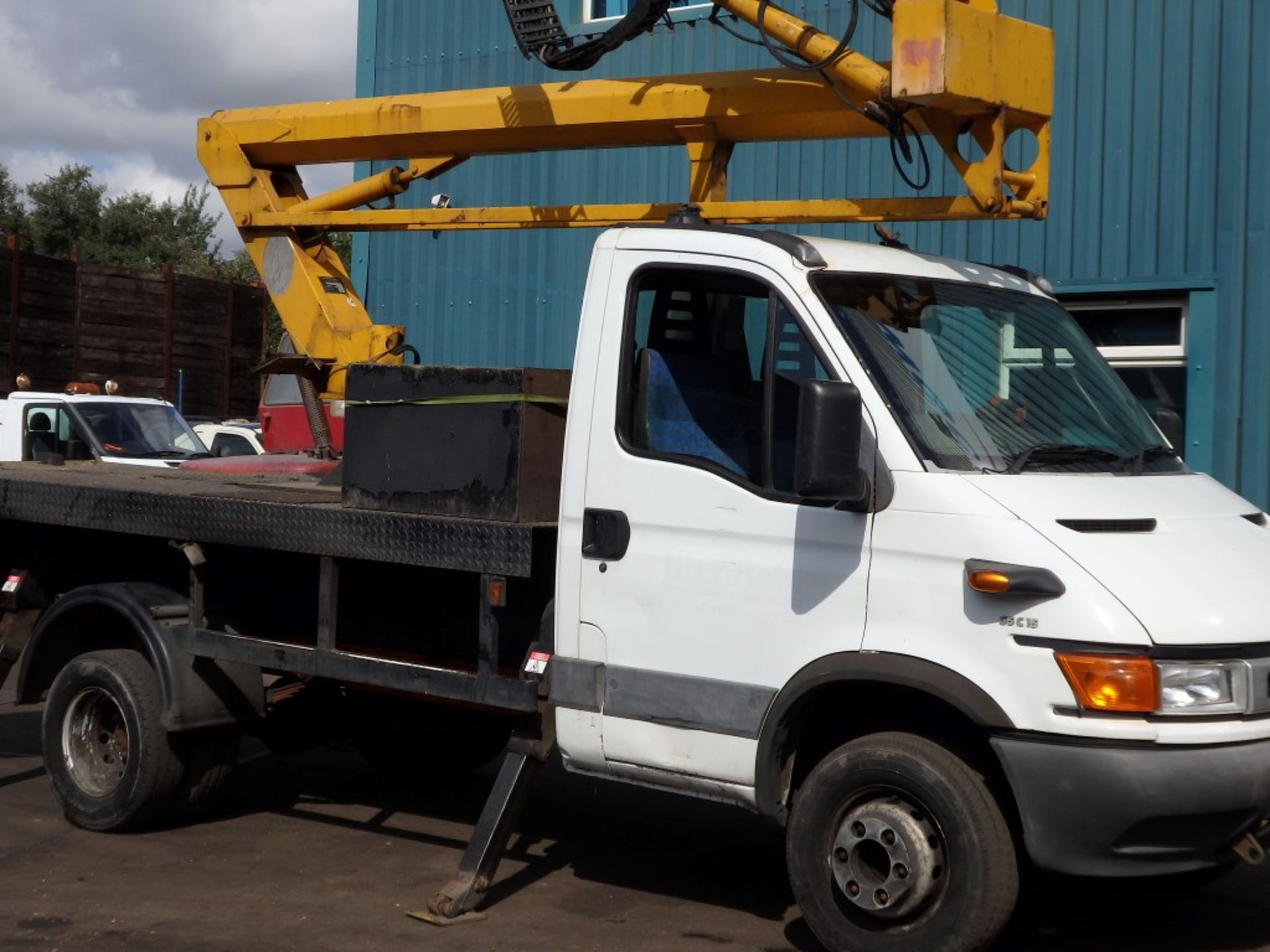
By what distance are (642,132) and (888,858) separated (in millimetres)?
3640

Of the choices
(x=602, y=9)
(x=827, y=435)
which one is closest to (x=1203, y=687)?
(x=827, y=435)

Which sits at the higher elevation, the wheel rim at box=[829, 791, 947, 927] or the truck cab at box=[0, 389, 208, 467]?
the truck cab at box=[0, 389, 208, 467]

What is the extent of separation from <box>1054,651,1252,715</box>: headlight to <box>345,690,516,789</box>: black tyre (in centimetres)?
320

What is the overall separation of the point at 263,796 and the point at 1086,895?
A: 4.05 m

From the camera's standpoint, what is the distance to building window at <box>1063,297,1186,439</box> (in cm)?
1194

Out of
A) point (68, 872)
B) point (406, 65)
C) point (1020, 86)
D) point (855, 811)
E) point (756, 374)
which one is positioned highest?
point (406, 65)

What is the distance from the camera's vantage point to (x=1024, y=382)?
18.7 ft

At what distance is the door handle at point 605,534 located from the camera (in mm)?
5684

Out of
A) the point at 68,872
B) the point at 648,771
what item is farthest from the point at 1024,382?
the point at 68,872

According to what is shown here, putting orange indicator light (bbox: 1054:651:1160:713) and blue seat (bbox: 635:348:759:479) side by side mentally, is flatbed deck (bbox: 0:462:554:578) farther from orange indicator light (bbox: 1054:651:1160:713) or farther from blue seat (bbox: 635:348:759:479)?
orange indicator light (bbox: 1054:651:1160:713)

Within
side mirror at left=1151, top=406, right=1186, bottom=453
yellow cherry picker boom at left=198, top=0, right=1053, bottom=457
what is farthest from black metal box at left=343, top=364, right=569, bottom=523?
side mirror at left=1151, top=406, right=1186, bottom=453

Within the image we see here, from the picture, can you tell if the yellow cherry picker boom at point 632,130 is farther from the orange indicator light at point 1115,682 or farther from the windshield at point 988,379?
the orange indicator light at point 1115,682

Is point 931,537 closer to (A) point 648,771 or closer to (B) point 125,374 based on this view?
(A) point 648,771

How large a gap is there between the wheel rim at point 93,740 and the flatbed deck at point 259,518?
31.3 inches
